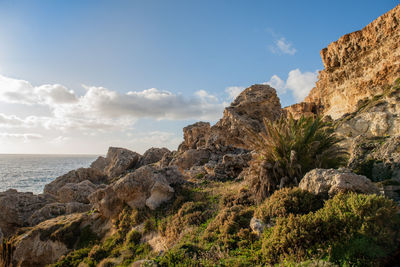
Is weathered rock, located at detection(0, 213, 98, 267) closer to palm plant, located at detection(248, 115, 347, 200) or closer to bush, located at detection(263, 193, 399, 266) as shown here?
palm plant, located at detection(248, 115, 347, 200)

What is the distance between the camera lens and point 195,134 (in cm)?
3027

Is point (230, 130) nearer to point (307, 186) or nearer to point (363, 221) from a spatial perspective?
point (307, 186)

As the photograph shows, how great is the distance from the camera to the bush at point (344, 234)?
11.9 feet

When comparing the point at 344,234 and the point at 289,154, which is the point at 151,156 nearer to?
the point at 289,154

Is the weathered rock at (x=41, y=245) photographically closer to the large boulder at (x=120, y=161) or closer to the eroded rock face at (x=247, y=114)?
the eroded rock face at (x=247, y=114)

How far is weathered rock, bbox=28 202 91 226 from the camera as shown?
1300cm

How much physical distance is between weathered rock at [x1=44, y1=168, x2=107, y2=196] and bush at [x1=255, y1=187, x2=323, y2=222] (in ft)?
73.6

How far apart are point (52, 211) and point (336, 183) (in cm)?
1486

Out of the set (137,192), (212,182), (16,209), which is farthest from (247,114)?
(16,209)

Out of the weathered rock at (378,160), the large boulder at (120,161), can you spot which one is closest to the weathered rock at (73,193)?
the large boulder at (120,161)

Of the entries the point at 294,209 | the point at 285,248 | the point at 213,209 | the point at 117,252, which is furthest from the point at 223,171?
the point at 285,248

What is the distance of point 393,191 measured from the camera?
5879mm

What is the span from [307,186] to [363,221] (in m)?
1.93

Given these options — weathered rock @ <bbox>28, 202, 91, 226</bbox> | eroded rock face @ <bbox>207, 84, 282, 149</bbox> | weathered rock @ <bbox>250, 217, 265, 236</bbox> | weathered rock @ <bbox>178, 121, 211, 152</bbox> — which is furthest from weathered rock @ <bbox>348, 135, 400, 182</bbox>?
weathered rock @ <bbox>178, 121, 211, 152</bbox>
